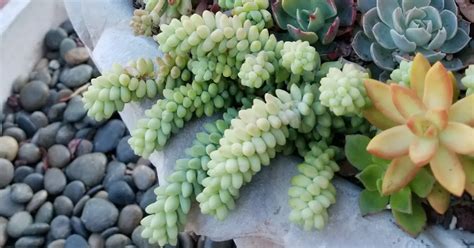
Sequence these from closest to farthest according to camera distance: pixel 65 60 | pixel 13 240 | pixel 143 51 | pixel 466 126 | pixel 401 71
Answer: pixel 466 126 < pixel 401 71 < pixel 143 51 < pixel 13 240 < pixel 65 60

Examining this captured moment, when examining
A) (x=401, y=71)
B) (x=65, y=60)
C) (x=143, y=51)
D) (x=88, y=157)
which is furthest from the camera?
(x=65, y=60)

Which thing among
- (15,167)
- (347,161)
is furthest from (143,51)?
(15,167)

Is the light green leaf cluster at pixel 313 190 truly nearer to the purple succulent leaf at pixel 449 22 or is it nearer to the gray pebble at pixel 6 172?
the purple succulent leaf at pixel 449 22

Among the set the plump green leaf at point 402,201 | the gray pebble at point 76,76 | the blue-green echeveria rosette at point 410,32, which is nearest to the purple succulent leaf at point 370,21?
the blue-green echeveria rosette at point 410,32

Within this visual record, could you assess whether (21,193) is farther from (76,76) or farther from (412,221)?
(412,221)

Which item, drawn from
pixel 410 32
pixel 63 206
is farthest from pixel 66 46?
pixel 410 32

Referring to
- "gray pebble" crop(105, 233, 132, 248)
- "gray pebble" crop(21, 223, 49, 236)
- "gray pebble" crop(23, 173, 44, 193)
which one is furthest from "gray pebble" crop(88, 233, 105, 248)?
"gray pebble" crop(23, 173, 44, 193)

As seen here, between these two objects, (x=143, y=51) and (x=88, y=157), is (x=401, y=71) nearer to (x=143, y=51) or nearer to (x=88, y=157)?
(x=143, y=51)
